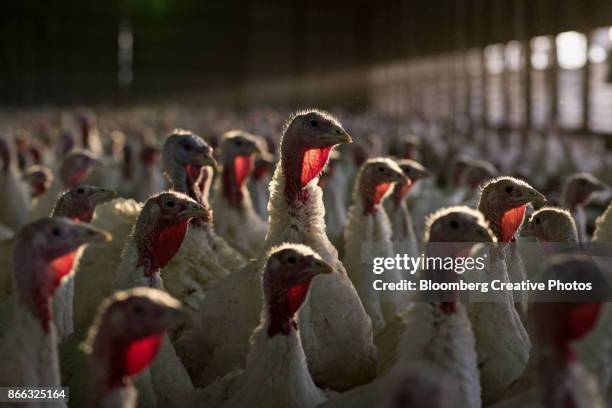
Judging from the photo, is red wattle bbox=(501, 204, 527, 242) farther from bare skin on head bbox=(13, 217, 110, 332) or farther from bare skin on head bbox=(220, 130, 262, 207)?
bare skin on head bbox=(220, 130, 262, 207)

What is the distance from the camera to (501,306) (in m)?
4.09

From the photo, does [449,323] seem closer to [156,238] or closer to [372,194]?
[156,238]

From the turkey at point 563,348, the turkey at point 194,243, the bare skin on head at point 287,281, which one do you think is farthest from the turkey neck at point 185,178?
the turkey at point 563,348

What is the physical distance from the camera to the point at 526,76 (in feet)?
69.4

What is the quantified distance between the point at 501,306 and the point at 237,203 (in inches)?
111

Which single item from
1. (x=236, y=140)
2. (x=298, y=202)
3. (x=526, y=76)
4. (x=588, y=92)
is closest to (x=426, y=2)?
(x=526, y=76)

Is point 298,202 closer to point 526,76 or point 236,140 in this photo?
point 236,140

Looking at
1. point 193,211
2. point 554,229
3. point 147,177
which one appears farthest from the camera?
point 147,177

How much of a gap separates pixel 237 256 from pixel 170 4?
1441 inches

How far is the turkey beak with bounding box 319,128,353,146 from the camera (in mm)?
4660

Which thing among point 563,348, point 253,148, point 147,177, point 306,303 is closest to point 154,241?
point 306,303

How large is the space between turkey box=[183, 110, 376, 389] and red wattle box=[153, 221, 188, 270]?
454mm

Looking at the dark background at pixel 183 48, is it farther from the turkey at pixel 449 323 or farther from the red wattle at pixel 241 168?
the turkey at pixel 449 323

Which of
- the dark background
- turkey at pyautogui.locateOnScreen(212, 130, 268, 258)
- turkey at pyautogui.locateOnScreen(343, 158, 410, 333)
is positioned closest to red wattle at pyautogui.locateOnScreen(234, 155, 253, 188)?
turkey at pyautogui.locateOnScreen(212, 130, 268, 258)
